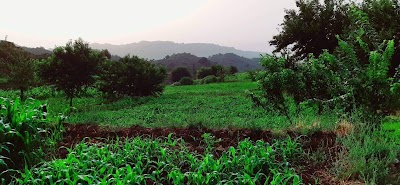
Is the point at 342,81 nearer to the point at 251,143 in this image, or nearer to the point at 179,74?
the point at 251,143

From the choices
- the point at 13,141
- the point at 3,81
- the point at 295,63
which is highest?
the point at 295,63

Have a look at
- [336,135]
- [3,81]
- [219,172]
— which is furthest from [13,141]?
Result: [3,81]

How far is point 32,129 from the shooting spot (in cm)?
550

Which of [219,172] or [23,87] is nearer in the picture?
[219,172]

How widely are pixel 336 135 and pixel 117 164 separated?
3437 millimetres

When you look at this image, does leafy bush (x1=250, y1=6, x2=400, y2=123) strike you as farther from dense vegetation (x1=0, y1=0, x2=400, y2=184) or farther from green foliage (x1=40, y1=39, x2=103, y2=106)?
green foliage (x1=40, y1=39, x2=103, y2=106)

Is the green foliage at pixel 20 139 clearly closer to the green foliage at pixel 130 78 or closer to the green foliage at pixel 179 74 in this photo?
the green foliage at pixel 130 78

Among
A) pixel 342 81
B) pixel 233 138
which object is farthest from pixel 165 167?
pixel 342 81

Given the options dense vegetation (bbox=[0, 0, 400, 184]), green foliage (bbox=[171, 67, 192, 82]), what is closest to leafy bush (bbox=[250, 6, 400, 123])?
dense vegetation (bbox=[0, 0, 400, 184])

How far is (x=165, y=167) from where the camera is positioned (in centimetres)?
462

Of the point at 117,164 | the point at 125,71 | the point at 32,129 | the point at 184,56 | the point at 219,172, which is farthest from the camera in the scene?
the point at 184,56

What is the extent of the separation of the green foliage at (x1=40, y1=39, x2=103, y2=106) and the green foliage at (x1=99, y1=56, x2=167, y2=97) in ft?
20.1

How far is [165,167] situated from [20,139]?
2126mm

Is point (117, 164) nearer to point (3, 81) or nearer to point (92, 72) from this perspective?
point (92, 72)
